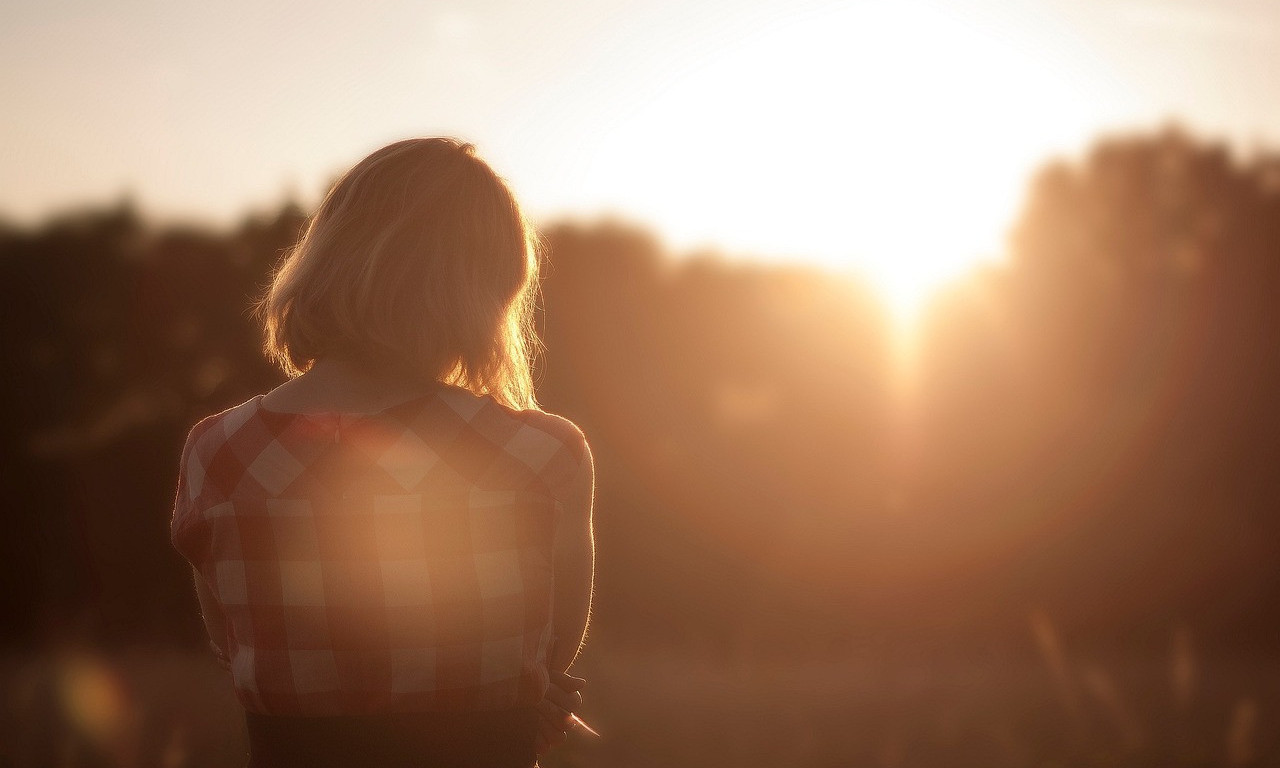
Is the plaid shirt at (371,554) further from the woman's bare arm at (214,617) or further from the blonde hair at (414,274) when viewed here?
the woman's bare arm at (214,617)

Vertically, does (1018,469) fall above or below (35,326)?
below

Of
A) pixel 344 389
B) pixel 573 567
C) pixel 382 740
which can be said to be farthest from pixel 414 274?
pixel 382 740

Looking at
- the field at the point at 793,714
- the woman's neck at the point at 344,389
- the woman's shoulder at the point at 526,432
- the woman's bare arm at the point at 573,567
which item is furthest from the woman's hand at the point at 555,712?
the field at the point at 793,714

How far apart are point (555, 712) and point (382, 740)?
296 millimetres

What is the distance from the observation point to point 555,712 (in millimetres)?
1741

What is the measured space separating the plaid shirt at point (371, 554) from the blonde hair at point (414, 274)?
0.11 metres

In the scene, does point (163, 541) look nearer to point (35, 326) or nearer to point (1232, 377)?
point (35, 326)

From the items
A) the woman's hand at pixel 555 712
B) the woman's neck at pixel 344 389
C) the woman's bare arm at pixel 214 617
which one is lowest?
the woman's hand at pixel 555 712

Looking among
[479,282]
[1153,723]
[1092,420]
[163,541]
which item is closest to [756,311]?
[1092,420]

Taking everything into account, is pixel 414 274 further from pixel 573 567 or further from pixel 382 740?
pixel 382 740

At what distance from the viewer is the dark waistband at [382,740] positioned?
61.6 inches

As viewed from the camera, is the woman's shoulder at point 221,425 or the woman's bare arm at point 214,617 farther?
the woman's bare arm at point 214,617

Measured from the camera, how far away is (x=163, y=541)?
10.3 meters

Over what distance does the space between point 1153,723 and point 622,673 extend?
438cm
